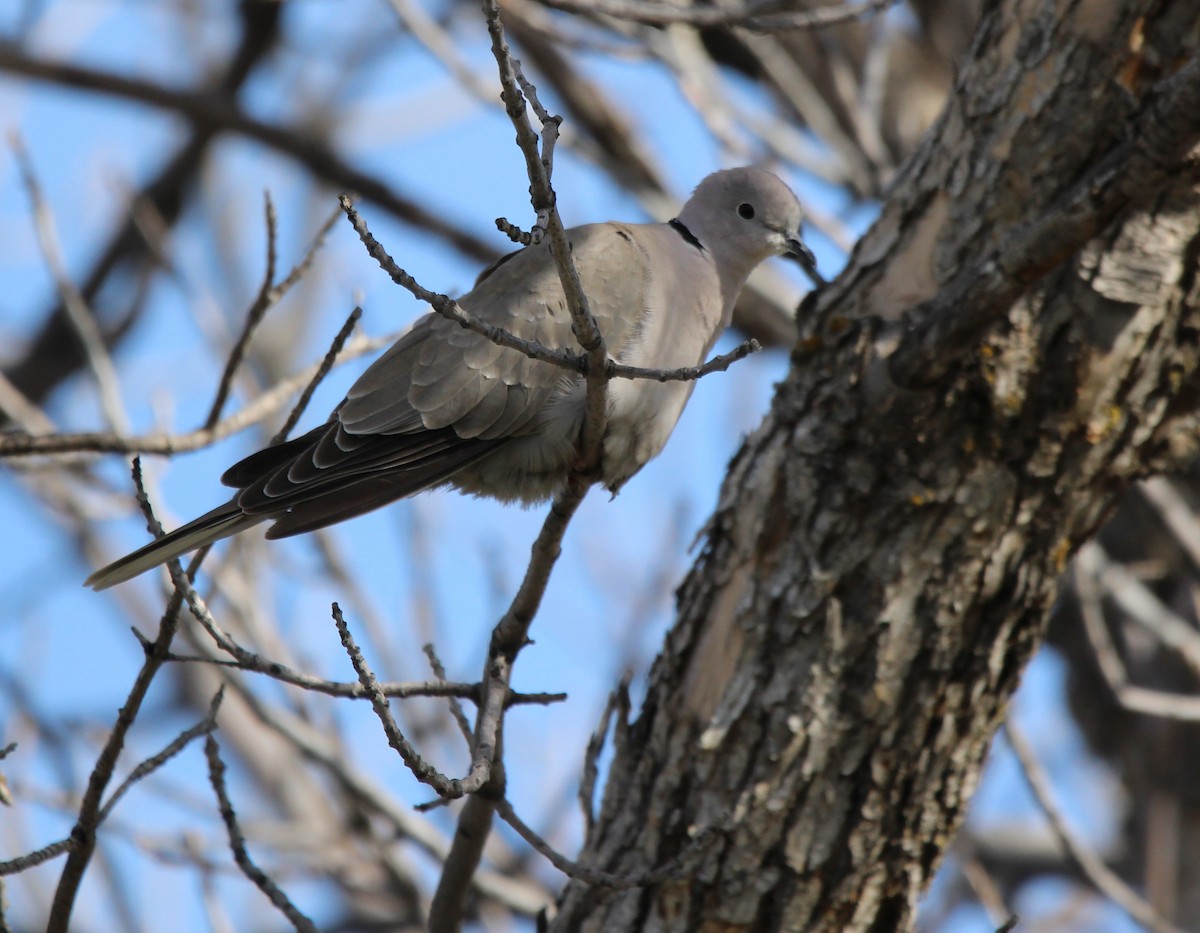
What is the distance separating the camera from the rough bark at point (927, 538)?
9.74 feet

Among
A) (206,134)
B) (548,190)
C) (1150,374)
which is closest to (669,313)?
(1150,374)

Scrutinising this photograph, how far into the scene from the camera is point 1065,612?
6.18 metres

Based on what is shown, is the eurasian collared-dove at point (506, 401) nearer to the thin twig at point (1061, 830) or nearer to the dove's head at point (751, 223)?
the dove's head at point (751, 223)

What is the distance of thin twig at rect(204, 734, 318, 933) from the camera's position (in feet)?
8.61

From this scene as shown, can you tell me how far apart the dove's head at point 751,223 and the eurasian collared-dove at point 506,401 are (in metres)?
0.22

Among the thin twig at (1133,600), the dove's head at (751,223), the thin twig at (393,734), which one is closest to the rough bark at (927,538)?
the dove's head at (751,223)

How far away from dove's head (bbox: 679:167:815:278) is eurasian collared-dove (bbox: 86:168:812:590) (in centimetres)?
22

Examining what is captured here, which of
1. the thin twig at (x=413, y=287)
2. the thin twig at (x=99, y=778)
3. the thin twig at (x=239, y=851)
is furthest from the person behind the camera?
the thin twig at (x=239, y=851)

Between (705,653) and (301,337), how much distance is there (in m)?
4.98

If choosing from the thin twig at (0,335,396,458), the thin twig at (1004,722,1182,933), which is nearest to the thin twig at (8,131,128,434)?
the thin twig at (0,335,396,458)

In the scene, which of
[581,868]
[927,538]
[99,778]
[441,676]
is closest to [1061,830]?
[927,538]

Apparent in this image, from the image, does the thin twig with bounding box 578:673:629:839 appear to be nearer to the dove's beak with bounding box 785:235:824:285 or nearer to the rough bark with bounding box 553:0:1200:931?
the rough bark with bounding box 553:0:1200:931

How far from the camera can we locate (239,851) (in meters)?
2.65

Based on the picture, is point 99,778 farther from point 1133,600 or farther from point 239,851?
point 1133,600
